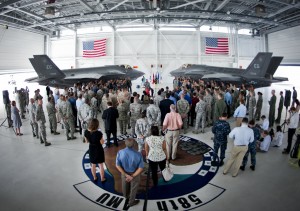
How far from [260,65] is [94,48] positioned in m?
25.8

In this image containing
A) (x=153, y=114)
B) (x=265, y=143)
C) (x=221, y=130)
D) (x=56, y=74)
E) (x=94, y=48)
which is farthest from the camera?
(x=94, y=48)

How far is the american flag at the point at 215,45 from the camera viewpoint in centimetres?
3150

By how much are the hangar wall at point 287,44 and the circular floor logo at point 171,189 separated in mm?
28475

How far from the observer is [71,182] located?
5.65 metres

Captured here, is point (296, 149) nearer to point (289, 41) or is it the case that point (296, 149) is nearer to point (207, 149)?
point (207, 149)

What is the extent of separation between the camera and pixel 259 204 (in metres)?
4.65

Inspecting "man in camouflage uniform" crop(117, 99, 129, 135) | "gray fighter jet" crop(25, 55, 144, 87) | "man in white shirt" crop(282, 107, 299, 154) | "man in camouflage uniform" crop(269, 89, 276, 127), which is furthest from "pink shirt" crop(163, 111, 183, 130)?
"gray fighter jet" crop(25, 55, 144, 87)

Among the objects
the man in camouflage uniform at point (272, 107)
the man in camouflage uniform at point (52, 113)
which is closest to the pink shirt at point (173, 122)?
the man in camouflage uniform at point (52, 113)

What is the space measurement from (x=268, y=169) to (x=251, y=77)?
1072 cm

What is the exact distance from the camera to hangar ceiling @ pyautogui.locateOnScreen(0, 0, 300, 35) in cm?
1922

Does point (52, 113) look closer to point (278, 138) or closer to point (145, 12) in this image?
point (278, 138)

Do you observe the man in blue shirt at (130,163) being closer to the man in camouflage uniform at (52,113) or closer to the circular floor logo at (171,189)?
the circular floor logo at (171,189)

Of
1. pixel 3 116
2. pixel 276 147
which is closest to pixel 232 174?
pixel 276 147

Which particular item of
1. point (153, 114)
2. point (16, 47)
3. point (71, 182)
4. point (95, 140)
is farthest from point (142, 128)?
point (16, 47)
